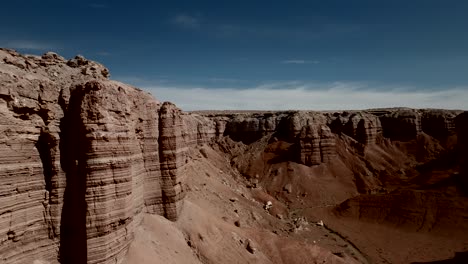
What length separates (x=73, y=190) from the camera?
50.0 ft

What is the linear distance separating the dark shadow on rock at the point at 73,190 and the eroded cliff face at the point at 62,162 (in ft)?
0.13

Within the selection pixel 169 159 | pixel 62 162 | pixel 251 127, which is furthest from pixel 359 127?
pixel 62 162

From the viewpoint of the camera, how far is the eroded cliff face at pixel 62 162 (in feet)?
42.3

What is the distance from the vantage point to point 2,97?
12.3 metres

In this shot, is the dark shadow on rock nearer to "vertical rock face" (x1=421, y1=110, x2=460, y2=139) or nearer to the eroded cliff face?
the eroded cliff face

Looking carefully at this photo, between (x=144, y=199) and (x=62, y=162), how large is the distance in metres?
8.28

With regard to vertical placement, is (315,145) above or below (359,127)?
below

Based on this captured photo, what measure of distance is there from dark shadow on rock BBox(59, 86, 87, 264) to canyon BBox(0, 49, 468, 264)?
0.14ft

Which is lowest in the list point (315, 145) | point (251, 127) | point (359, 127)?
point (315, 145)

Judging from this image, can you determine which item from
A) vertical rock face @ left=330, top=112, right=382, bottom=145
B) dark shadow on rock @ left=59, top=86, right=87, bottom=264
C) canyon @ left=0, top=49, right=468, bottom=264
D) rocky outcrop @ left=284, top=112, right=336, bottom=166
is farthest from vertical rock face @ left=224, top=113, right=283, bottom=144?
dark shadow on rock @ left=59, top=86, right=87, bottom=264

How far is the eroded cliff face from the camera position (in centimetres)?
1291

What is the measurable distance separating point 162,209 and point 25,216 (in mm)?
10777

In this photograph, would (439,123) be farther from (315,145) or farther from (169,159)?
(169,159)

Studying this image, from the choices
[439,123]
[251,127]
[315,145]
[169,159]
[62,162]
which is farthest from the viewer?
[251,127]
